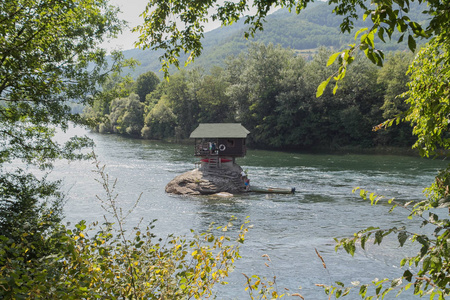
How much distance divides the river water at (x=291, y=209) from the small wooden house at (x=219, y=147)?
3098mm

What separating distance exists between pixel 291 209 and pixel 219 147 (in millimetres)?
12073

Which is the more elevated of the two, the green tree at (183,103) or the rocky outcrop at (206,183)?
the green tree at (183,103)

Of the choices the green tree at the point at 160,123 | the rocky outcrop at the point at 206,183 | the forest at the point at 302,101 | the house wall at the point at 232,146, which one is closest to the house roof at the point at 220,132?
the house wall at the point at 232,146

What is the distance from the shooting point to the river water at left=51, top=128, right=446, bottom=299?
1531 cm

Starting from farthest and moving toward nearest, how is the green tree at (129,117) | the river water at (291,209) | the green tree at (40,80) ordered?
1. the green tree at (129,117)
2. the river water at (291,209)
3. the green tree at (40,80)

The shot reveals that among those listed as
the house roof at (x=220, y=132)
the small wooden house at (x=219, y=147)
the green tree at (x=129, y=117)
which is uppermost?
the green tree at (x=129, y=117)

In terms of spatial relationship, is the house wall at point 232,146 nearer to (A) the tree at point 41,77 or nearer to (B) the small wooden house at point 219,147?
(B) the small wooden house at point 219,147

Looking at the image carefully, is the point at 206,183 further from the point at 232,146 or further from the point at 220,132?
the point at 220,132

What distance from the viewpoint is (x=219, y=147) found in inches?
1410

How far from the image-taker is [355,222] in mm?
21953

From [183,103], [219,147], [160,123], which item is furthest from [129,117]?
[219,147]

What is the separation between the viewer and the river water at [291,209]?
15.3m

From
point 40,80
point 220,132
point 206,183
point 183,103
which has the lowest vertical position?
point 206,183

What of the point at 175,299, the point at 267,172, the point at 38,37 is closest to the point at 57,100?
the point at 38,37
